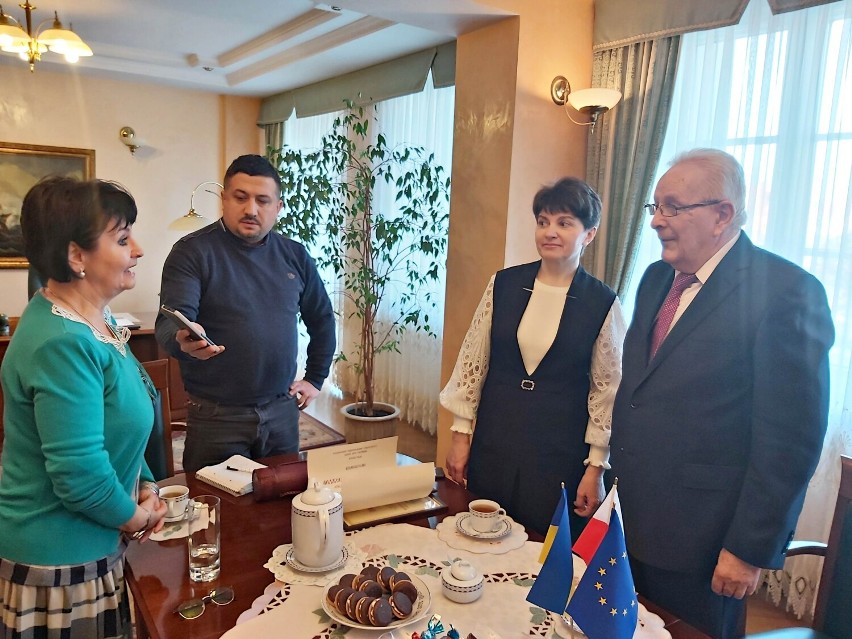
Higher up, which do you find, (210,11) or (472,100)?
(210,11)

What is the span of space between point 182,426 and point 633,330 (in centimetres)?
143

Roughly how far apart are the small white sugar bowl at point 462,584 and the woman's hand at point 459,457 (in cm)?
71

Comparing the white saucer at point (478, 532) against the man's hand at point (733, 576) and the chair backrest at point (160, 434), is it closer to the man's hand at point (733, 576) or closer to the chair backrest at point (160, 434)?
the man's hand at point (733, 576)

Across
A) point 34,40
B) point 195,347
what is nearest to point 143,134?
point 34,40

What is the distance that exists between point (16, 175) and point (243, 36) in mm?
2257

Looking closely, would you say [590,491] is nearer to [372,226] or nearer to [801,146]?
[801,146]

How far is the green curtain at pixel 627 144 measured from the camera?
2.67 meters

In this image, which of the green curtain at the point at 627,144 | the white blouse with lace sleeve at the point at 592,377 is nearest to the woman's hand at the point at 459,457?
the white blouse with lace sleeve at the point at 592,377

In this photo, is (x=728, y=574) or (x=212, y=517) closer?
(x=212, y=517)

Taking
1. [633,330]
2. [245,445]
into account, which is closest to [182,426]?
[245,445]

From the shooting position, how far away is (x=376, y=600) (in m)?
0.95

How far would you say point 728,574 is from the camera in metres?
1.26

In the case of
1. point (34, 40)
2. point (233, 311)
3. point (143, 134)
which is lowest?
point (233, 311)

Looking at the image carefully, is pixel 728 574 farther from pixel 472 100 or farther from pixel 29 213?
pixel 472 100
